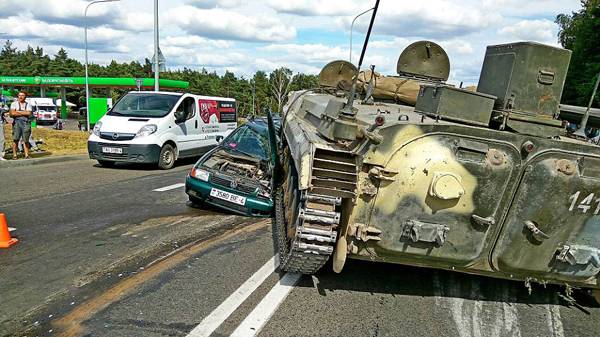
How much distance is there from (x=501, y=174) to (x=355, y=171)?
3.86 ft

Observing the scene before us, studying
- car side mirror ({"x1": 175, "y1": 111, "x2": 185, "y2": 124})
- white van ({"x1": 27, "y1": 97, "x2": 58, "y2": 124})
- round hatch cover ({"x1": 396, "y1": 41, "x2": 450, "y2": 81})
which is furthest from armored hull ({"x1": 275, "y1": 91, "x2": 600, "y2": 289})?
white van ({"x1": 27, "y1": 97, "x2": 58, "y2": 124})

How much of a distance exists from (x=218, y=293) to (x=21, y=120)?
35.5 feet

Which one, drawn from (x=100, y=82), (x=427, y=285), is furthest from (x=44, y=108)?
(x=427, y=285)

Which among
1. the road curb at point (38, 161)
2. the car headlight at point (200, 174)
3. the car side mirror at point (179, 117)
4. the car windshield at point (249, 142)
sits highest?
the car windshield at point (249, 142)

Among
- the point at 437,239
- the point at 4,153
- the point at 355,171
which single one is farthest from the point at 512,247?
the point at 4,153

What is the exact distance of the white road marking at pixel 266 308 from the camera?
3.87m

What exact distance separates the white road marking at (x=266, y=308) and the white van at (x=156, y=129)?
634 cm

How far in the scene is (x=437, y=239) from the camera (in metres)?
4.20

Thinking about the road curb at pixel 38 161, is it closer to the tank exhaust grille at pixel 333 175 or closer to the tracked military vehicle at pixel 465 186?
the tracked military vehicle at pixel 465 186

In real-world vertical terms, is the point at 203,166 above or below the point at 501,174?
below

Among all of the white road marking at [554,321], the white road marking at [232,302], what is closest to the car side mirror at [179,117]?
the white road marking at [232,302]

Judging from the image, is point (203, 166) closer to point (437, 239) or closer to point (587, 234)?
point (437, 239)

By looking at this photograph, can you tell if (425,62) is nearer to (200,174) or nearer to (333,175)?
→ (200,174)

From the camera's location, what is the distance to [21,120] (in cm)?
1302
